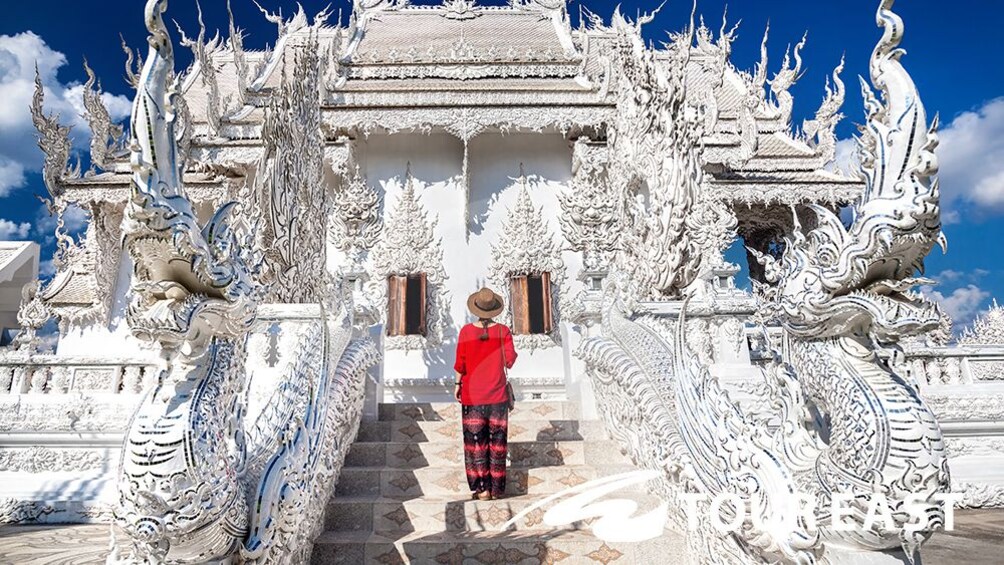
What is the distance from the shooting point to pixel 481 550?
2941 mm

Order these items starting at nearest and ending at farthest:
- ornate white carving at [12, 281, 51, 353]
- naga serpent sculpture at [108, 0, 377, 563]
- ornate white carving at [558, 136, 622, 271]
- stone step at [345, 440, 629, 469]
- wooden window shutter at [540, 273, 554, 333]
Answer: naga serpent sculpture at [108, 0, 377, 563] → stone step at [345, 440, 629, 469] → ornate white carving at [12, 281, 51, 353] → ornate white carving at [558, 136, 622, 271] → wooden window shutter at [540, 273, 554, 333]

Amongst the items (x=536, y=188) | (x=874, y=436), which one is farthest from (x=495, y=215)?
(x=874, y=436)

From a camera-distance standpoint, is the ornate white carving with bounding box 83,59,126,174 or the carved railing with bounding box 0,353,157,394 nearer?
the carved railing with bounding box 0,353,157,394

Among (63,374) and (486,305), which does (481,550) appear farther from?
(63,374)

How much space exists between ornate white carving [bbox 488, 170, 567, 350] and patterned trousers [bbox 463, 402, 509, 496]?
513cm

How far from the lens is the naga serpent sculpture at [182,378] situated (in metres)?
1.70

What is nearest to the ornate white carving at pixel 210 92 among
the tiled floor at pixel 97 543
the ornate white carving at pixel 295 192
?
the ornate white carving at pixel 295 192

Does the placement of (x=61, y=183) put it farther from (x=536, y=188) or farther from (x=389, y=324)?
(x=536, y=188)

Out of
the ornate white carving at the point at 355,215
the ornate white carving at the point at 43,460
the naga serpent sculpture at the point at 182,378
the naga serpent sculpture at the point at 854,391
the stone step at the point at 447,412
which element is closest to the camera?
the naga serpent sculpture at the point at 182,378

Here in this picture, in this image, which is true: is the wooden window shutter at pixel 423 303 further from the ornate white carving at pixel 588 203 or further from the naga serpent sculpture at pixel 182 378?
the naga serpent sculpture at pixel 182 378

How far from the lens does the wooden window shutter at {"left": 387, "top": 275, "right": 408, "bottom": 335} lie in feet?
27.6

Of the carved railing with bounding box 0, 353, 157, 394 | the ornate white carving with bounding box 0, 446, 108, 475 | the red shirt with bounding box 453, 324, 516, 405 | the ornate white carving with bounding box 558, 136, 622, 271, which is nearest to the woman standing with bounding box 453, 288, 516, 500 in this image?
the red shirt with bounding box 453, 324, 516, 405

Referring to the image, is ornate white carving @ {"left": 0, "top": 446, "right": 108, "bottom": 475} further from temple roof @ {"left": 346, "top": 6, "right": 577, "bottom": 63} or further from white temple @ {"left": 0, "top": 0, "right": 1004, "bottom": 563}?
temple roof @ {"left": 346, "top": 6, "right": 577, "bottom": 63}

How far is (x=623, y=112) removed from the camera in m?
6.23
